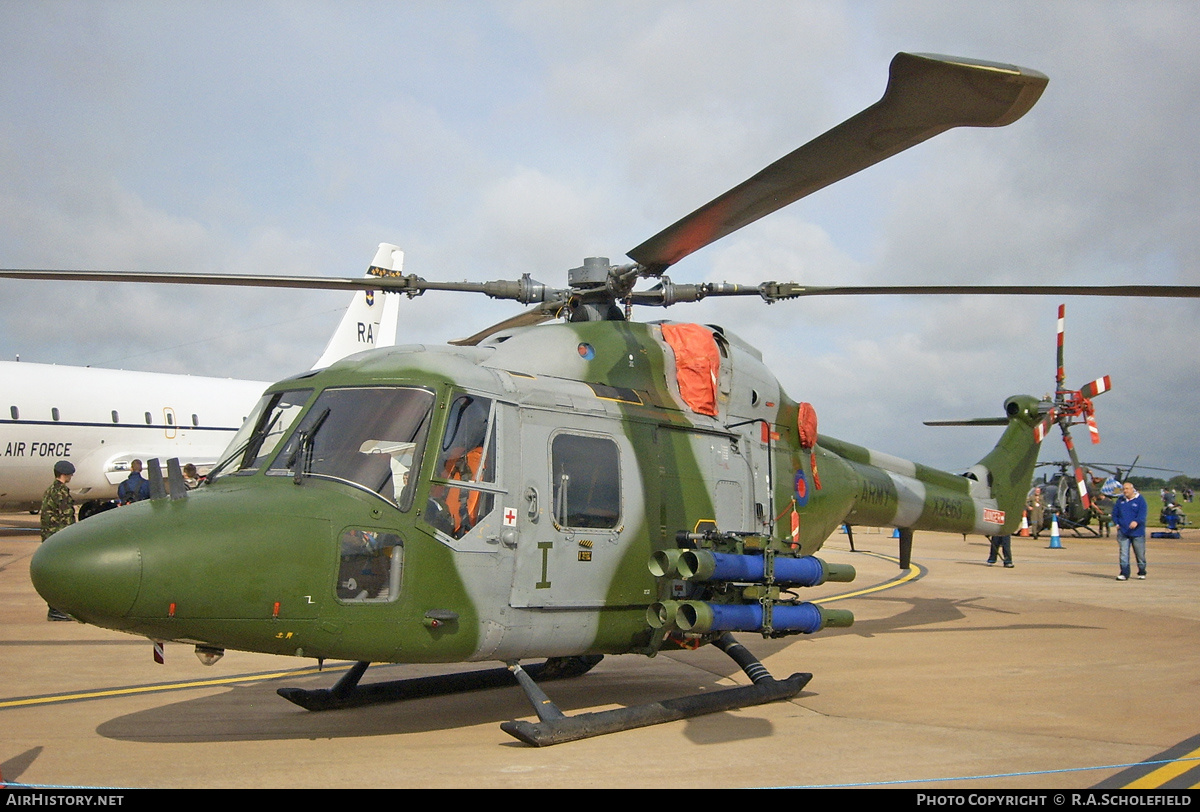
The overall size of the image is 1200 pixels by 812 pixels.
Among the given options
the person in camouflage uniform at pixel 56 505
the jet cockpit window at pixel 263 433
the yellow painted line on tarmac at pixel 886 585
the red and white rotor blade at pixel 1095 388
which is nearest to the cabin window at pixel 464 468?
the jet cockpit window at pixel 263 433

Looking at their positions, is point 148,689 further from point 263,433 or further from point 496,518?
point 496,518

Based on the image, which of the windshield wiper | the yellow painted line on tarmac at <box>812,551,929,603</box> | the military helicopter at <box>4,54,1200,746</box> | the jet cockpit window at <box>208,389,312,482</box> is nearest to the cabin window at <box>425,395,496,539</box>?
Answer: the military helicopter at <box>4,54,1200,746</box>

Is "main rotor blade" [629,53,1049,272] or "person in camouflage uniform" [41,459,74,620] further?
"person in camouflage uniform" [41,459,74,620]

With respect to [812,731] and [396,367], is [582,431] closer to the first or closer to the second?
[396,367]

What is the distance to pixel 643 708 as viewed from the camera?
626cm

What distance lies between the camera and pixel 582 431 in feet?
21.7

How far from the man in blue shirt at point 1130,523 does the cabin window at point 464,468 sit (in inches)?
545

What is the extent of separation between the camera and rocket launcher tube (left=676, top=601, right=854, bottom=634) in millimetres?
6250

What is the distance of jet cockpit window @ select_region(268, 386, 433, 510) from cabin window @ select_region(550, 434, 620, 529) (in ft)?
3.55

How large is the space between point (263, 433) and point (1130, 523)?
15.6 metres

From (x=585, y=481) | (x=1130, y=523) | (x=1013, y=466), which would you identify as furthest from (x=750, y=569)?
(x=1130, y=523)

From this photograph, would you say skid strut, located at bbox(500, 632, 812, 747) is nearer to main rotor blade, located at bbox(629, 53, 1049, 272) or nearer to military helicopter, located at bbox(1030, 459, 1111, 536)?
main rotor blade, located at bbox(629, 53, 1049, 272)

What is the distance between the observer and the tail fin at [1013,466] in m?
12.1
